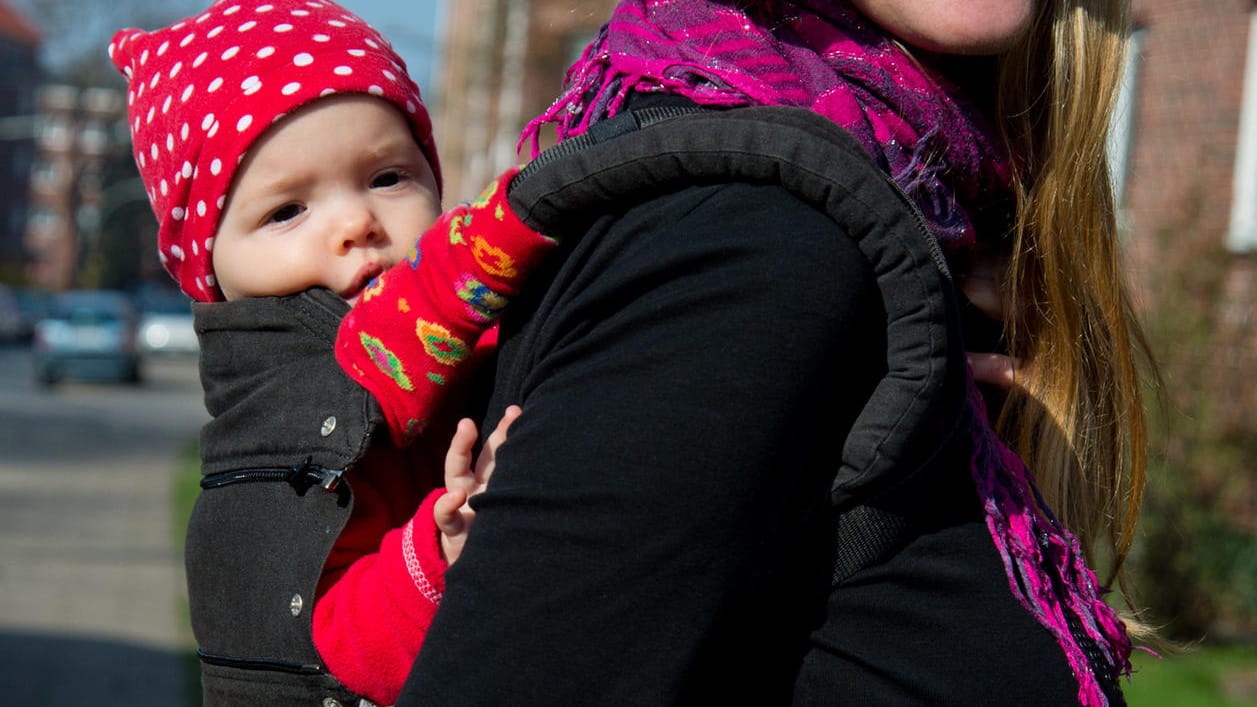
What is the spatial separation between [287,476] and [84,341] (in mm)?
26856

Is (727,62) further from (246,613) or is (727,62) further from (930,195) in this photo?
(246,613)

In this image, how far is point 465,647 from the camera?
42.2 inches

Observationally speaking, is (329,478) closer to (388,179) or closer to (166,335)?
(388,179)

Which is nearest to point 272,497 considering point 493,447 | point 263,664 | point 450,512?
point 263,664

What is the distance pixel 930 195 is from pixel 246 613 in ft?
2.93

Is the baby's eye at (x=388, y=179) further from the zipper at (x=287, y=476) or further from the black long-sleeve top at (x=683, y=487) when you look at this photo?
the black long-sleeve top at (x=683, y=487)

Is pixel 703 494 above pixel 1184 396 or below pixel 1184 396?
above

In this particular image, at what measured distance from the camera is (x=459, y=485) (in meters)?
1.35

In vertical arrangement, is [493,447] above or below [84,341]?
above

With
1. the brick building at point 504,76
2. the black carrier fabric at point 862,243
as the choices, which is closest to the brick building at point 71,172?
the brick building at point 504,76

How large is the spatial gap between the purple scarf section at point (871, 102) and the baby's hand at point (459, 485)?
325 millimetres

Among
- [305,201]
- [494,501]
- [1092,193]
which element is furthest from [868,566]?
[305,201]

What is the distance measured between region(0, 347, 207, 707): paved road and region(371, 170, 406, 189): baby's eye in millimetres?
5203

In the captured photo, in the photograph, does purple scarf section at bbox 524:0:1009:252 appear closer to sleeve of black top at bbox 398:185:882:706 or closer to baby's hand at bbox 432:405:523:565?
sleeve of black top at bbox 398:185:882:706
